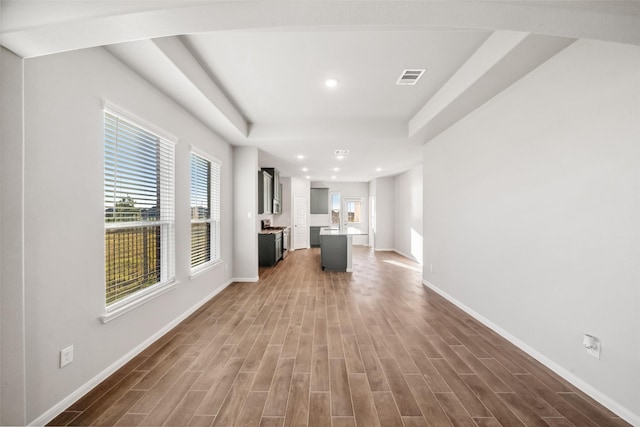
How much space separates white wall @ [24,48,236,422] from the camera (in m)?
1.51

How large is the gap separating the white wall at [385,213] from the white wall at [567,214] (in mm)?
5873

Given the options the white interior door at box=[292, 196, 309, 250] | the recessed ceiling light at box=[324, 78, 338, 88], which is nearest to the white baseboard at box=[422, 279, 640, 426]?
the recessed ceiling light at box=[324, 78, 338, 88]

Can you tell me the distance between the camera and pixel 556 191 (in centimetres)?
210

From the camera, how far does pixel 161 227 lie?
2.79 meters

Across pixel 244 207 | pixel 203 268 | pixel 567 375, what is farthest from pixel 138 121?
pixel 567 375

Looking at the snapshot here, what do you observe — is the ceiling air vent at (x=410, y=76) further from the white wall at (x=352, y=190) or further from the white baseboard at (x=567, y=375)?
the white wall at (x=352, y=190)

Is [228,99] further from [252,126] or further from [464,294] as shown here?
[464,294]

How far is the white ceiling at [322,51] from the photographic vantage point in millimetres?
1298

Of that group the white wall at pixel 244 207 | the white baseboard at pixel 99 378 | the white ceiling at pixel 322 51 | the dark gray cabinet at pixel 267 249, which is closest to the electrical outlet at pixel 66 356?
the white baseboard at pixel 99 378

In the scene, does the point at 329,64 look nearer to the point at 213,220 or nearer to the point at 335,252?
the point at 213,220

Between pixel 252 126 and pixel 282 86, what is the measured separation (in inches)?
55.6

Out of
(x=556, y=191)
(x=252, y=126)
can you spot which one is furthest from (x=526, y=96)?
(x=252, y=126)

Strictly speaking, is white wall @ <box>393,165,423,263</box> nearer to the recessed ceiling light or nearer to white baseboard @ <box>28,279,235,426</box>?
the recessed ceiling light

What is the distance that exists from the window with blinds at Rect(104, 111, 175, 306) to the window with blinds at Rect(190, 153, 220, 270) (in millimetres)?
607
